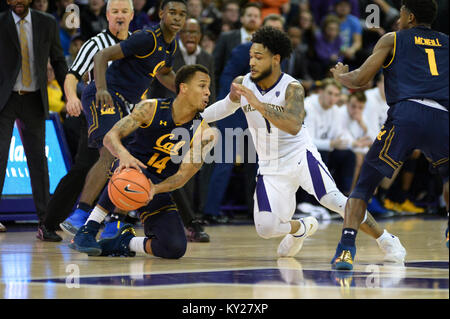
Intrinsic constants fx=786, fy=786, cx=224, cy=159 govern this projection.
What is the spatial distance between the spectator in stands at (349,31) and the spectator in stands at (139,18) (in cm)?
403

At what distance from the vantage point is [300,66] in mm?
12484

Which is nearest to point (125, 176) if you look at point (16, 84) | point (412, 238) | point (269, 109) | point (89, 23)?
point (269, 109)

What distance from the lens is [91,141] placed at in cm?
679

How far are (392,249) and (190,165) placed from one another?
5.40ft

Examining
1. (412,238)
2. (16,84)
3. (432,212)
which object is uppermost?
(16,84)

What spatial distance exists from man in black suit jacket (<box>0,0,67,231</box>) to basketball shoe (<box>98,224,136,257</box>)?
2.13m

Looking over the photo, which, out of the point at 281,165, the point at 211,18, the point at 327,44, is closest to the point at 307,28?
the point at 327,44

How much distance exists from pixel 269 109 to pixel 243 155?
15.8 feet

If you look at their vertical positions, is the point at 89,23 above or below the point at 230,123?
above

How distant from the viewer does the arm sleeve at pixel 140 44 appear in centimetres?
673

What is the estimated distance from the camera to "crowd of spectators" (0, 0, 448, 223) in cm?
998
